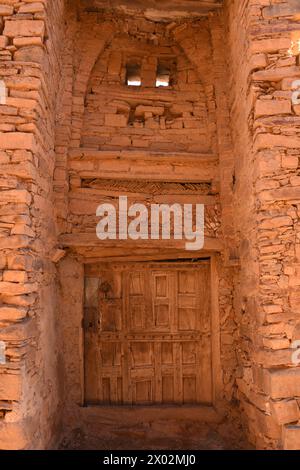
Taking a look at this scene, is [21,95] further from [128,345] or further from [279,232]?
[128,345]

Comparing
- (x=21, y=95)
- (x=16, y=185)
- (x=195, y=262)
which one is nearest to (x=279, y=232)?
(x=195, y=262)

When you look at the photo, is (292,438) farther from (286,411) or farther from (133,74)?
(133,74)

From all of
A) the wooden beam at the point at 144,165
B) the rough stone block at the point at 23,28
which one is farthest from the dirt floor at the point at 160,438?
the rough stone block at the point at 23,28

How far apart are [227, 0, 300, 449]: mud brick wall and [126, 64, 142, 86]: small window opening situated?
1.98m

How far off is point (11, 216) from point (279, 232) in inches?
98.5

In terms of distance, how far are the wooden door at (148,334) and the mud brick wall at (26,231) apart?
837 mm

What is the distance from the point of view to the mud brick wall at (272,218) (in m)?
3.60

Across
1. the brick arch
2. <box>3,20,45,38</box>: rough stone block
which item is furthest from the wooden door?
<box>3,20,45,38</box>: rough stone block

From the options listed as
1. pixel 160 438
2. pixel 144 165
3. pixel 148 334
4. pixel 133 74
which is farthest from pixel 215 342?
pixel 133 74

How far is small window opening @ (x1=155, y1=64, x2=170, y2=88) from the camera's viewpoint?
5715mm

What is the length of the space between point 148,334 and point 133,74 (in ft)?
12.4

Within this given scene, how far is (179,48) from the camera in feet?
18.1

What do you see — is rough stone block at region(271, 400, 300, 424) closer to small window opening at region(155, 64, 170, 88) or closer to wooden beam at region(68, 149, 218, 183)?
wooden beam at region(68, 149, 218, 183)

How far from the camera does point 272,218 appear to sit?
3.73m
